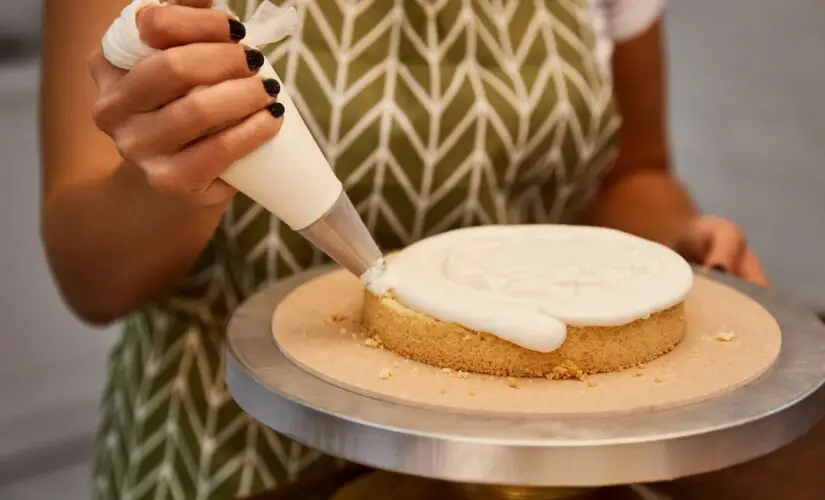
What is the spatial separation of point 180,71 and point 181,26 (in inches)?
0.8

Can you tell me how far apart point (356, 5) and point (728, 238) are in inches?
13.7

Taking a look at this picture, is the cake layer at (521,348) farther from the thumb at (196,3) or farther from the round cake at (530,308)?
the thumb at (196,3)

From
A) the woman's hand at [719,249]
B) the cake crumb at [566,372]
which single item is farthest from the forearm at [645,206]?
the cake crumb at [566,372]

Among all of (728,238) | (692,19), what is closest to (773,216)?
(692,19)

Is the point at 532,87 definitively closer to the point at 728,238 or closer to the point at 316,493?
the point at 728,238

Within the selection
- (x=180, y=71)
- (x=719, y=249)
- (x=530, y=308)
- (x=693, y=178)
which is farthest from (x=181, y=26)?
(x=693, y=178)

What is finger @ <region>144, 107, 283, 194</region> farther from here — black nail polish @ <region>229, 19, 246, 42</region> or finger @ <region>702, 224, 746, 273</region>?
finger @ <region>702, 224, 746, 273</region>

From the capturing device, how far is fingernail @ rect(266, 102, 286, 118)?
0.46 meters

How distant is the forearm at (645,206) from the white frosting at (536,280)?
0.86ft

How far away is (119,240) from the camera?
646 mm

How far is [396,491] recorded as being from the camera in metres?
0.57

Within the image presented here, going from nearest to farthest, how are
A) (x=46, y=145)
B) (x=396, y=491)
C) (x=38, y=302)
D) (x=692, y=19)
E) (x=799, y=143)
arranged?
(x=396, y=491)
(x=46, y=145)
(x=799, y=143)
(x=692, y=19)
(x=38, y=302)

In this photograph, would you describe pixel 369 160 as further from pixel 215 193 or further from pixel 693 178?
pixel 693 178

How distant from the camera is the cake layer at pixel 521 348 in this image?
0.51 meters
